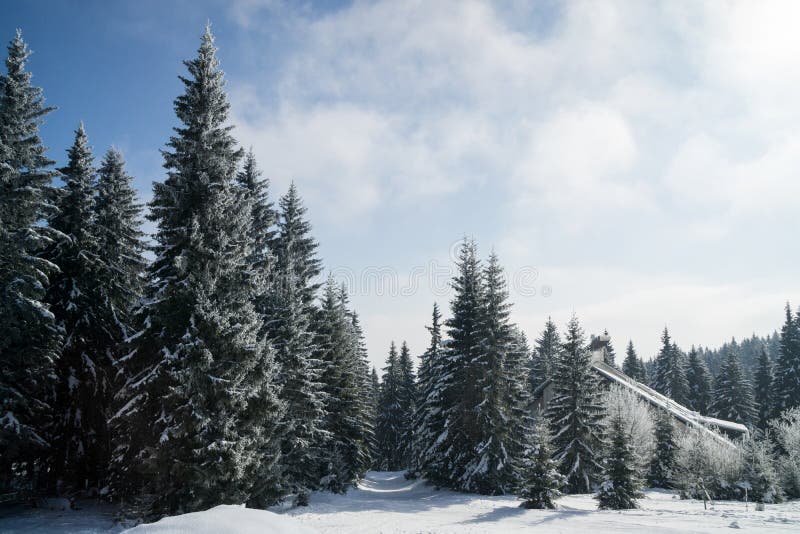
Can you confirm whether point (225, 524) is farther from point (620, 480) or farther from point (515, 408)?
point (515, 408)

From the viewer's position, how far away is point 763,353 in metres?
63.7

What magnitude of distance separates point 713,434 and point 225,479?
40.9 m

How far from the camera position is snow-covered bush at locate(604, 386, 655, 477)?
3653cm

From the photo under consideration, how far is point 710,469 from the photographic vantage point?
34844 millimetres

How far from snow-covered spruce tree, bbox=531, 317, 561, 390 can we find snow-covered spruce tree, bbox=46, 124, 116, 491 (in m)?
54.8

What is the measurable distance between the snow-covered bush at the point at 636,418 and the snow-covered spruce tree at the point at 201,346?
29.5m

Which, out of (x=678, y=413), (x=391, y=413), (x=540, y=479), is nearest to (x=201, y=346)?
(x=540, y=479)

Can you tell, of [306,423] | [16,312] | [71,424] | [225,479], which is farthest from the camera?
[306,423]

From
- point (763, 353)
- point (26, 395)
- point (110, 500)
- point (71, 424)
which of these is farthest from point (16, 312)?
point (763, 353)

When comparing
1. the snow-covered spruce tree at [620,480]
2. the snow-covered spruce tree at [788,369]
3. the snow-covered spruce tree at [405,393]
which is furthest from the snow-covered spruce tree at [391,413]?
the snow-covered spruce tree at [788,369]

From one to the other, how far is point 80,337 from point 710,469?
43.1 metres

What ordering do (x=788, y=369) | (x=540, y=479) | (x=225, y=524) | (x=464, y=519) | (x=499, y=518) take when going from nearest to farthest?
(x=225, y=524) < (x=464, y=519) < (x=499, y=518) < (x=540, y=479) < (x=788, y=369)

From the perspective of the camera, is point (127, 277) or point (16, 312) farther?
point (127, 277)

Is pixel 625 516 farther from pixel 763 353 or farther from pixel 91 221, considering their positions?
pixel 763 353
